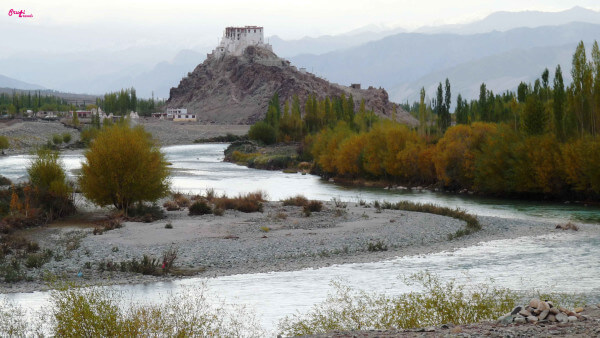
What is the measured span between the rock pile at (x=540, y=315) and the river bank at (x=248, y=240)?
37.6 feet

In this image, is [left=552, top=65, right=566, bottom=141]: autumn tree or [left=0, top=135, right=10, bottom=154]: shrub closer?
[left=552, top=65, right=566, bottom=141]: autumn tree

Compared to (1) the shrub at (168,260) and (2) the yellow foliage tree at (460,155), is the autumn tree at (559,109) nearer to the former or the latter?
(2) the yellow foliage tree at (460,155)

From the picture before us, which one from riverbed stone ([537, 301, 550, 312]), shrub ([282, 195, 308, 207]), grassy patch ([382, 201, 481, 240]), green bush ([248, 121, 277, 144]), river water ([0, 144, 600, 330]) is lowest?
river water ([0, 144, 600, 330])

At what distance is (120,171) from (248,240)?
32.1 ft

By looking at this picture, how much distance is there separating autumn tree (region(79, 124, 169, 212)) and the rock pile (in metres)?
24.7

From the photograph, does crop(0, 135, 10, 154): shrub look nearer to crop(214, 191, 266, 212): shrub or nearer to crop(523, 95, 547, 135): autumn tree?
crop(214, 191, 266, 212): shrub

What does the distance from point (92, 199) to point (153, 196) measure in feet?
10.2

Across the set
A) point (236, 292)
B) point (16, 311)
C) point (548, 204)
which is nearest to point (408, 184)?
point (548, 204)

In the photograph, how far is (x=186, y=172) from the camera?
226ft

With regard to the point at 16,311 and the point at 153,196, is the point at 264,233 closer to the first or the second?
the point at 153,196

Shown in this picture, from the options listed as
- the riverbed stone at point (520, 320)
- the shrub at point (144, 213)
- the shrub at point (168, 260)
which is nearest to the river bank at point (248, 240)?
the shrub at point (168, 260)

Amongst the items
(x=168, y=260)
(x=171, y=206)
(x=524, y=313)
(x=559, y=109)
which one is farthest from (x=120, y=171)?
(x=559, y=109)

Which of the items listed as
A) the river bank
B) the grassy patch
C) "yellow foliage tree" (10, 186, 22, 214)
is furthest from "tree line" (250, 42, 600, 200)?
"yellow foliage tree" (10, 186, 22, 214)

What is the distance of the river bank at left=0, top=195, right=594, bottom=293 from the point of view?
22.4 meters
